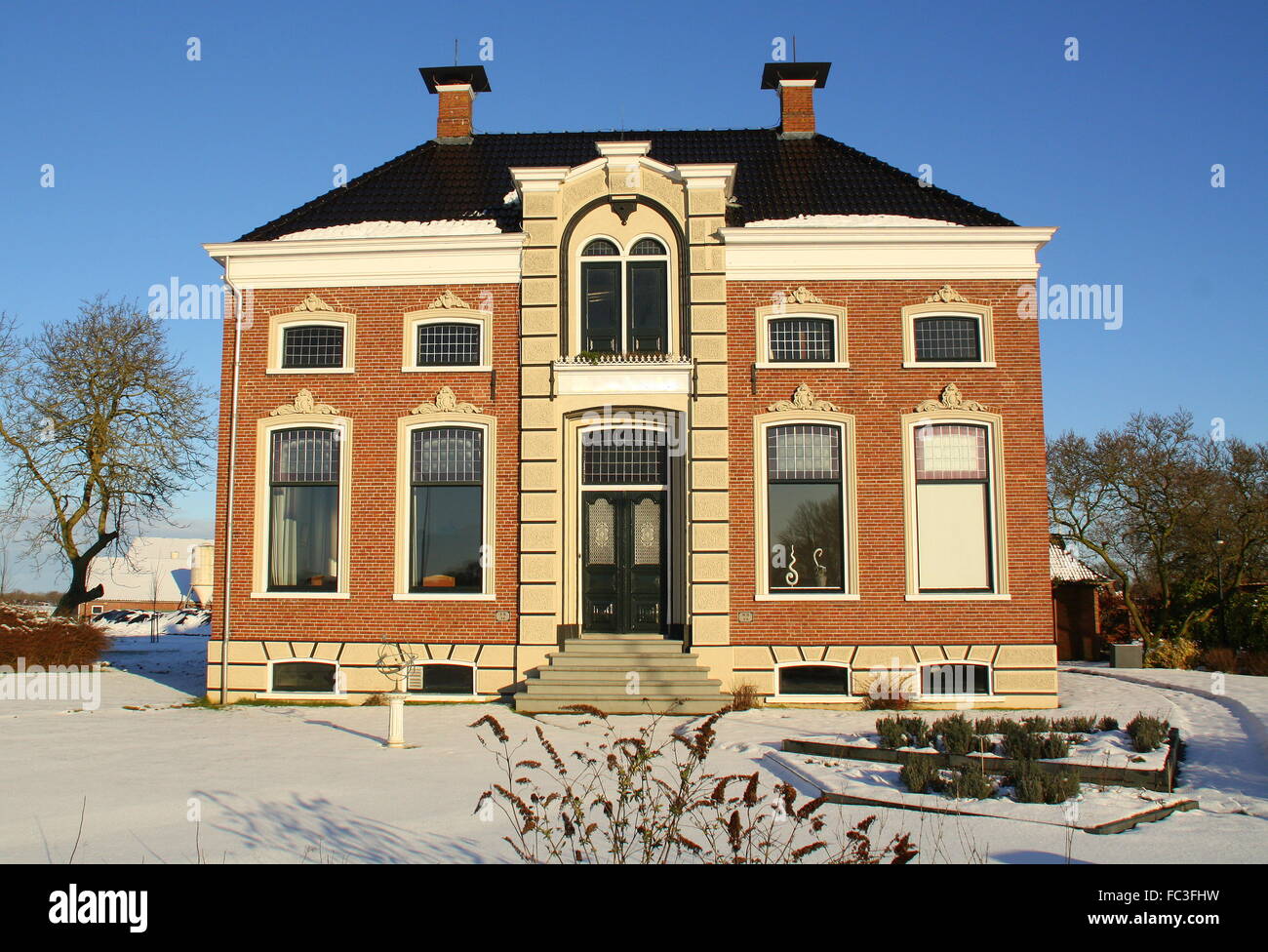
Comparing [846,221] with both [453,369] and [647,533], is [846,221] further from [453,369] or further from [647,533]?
[453,369]

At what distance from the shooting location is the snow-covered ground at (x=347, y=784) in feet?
21.1

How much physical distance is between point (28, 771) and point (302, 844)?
472 cm

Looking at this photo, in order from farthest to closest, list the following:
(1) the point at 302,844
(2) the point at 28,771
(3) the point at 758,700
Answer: (3) the point at 758,700, (2) the point at 28,771, (1) the point at 302,844

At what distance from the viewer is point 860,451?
50.2ft

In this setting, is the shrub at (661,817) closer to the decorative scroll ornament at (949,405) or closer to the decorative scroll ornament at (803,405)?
the decorative scroll ornament at (803,405)

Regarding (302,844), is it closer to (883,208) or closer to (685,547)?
(685,547)

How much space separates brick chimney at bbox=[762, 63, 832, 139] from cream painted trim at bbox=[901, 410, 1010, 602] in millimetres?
7056

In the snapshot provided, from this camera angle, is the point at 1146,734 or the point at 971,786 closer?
the point at 971,786

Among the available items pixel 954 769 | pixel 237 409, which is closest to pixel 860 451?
pixel 954 769

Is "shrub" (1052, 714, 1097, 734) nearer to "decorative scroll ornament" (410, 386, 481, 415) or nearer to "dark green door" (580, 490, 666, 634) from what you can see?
"dark green door" (580, 490, 666, 634)

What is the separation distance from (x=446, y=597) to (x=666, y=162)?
9.10 m

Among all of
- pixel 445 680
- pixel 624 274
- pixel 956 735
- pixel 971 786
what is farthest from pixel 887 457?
pixel 971 786

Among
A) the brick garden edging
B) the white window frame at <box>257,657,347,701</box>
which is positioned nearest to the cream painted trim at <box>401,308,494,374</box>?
the white window frame at <box>257,657,347,701</box>

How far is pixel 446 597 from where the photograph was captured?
50.1 feet
